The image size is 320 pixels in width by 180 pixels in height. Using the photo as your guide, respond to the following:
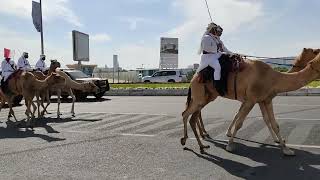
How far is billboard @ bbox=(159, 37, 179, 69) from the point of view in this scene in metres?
58.2

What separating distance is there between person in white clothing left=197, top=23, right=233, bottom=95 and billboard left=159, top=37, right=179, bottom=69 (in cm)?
4698

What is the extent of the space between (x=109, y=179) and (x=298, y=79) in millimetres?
4051

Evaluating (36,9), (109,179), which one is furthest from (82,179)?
(36,9)

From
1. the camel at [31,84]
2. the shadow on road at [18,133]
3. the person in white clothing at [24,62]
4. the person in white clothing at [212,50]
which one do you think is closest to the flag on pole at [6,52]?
the person in white clothing at [24,62]

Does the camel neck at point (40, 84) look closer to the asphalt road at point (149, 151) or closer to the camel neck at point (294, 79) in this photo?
the asphalt road at point (149, 151)

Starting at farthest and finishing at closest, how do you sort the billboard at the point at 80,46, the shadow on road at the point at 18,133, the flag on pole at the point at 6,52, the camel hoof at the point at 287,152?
the billboard at the point at 80,46 < the flag on pole at the point at 6,52 < the shadow on road at the point at 18,133 < the camel hoof at the point at 287,152

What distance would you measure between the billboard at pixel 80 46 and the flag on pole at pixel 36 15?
12.9 ft

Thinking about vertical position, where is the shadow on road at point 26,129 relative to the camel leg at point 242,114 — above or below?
below

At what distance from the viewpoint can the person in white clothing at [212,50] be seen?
10.3m

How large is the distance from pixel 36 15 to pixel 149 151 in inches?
1283

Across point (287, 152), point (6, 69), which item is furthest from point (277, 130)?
point (6, 69)

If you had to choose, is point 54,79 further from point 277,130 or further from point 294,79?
point 294,79

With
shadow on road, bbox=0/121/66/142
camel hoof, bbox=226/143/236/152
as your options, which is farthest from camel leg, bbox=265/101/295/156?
shadow on road, bbox=0/121/66/142

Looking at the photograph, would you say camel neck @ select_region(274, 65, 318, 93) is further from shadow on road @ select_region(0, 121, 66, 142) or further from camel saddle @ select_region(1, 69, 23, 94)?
camel saddle @ select_region(1, 69, 23, 94)
